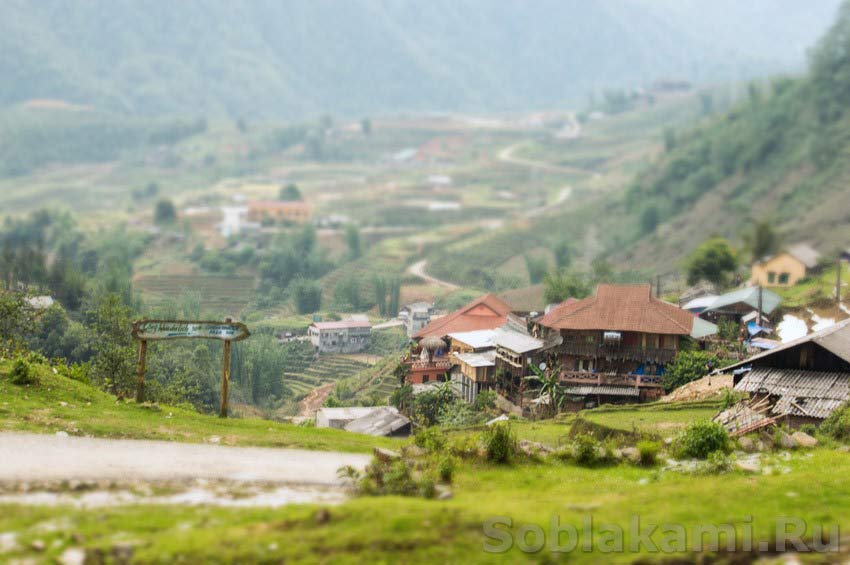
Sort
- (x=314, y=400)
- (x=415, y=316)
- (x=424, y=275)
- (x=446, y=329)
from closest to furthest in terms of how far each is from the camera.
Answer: (x=314, y=400), (x=446, y=329), (x=415, y=316), (x=424, y=275)

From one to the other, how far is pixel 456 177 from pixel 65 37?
3415 inches

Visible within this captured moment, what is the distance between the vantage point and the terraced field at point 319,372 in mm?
26234

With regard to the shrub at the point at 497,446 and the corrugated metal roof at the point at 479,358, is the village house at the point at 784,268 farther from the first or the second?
the shrub at the point at 497,446

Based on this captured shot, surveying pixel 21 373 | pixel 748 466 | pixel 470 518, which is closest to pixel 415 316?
pixel 21 373

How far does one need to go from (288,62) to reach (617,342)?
15592cm

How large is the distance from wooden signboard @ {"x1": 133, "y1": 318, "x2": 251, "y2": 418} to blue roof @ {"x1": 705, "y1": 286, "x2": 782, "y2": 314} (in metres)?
18.1

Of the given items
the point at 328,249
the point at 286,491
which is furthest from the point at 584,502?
the point at 328,249

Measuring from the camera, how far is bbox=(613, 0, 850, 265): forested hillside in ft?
173

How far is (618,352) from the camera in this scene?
2244 centimetres

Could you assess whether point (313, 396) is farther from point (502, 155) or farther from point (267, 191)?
point (502, 155)

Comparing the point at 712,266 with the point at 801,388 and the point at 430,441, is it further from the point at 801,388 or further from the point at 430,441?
the point at 430,441

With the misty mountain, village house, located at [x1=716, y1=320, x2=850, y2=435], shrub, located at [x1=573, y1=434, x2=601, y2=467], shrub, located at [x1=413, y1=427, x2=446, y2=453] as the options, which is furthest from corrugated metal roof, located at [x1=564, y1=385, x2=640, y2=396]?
the misty mountain

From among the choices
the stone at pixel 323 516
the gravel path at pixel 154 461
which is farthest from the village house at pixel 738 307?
the stone at pixel 323 516

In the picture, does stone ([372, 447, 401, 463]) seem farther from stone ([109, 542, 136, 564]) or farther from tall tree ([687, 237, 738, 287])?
tall tree ([687, 237, 738, 287])
